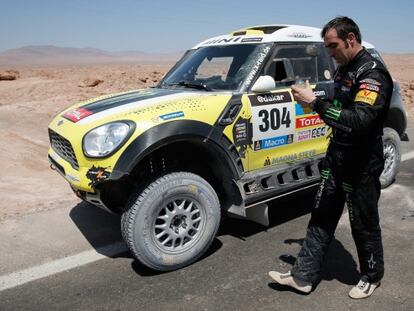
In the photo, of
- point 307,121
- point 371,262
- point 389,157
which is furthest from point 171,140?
point 389,157

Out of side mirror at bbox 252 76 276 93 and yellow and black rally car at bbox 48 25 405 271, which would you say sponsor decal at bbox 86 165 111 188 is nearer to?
yellow and black rally car at bbox 48 25 405 271

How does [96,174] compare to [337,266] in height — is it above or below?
above

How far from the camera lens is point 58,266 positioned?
157 inches

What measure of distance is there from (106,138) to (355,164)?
186 centimetres

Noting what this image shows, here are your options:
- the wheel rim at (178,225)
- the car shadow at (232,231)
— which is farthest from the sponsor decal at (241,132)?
the car shadow at (232,231)

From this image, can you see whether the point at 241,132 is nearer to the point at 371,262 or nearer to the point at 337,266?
the point at 337,266

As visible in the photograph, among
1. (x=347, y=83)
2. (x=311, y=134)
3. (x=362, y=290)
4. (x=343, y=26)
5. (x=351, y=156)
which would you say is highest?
(x=343, y=26)

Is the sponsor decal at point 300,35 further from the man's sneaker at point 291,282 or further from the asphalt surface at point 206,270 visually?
the man's sneaker at point 291,282

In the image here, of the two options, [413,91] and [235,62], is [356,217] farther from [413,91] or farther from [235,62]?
[413,91]

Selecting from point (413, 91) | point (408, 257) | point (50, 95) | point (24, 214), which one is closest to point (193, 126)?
point (408, 257)

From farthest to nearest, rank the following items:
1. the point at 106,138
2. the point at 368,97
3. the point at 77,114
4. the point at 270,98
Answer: the point at 270,98
the point at 77,114
the point at 106,138
the point at 368,97

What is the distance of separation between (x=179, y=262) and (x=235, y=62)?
2.06 m

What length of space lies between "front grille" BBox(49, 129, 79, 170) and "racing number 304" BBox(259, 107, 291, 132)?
5.50ft

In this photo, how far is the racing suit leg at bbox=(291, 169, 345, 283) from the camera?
3.28 meters
